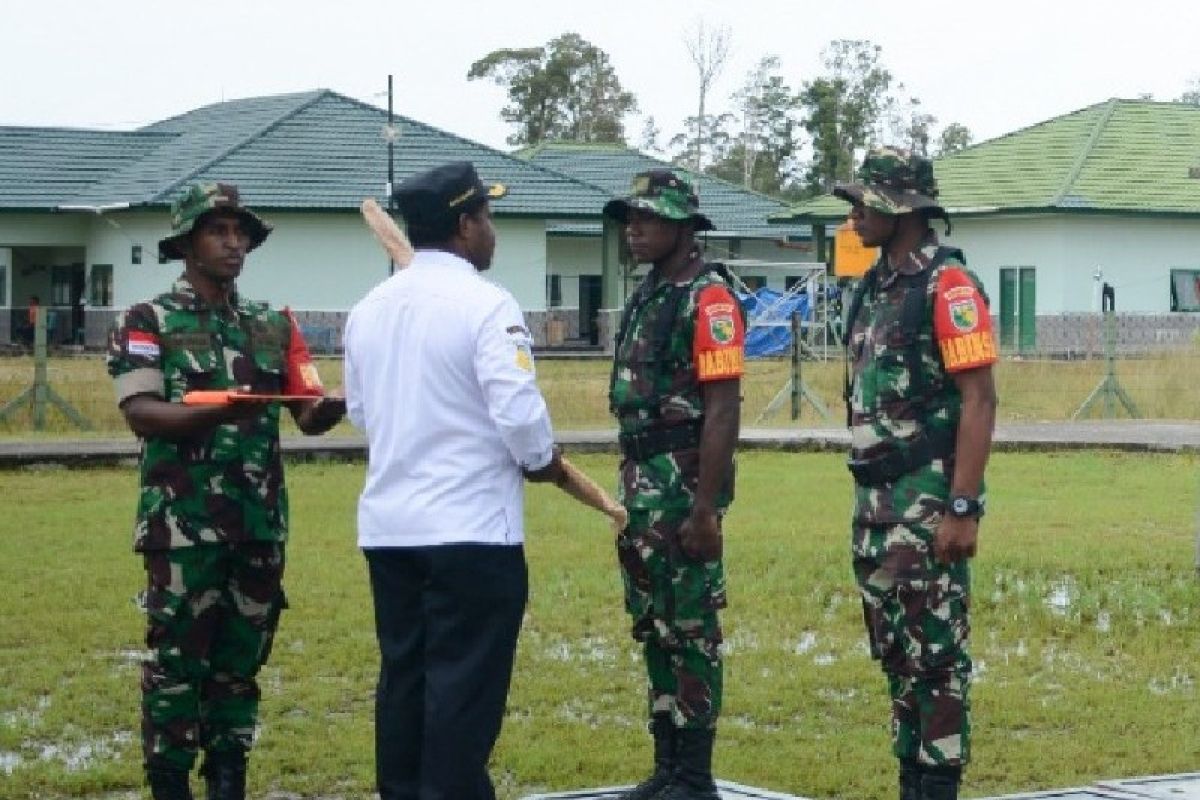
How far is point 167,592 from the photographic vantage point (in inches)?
257

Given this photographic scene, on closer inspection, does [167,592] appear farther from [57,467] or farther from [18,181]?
[18,181]

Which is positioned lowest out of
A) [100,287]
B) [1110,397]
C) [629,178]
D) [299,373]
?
[1110,397]

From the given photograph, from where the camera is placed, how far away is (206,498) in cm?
655

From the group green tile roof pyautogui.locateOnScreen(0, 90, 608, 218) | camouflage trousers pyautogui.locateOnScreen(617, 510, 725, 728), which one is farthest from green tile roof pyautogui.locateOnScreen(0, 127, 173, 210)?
camouflage trousers pyautogui.locateOnScreen(617, 510, 725, 728)

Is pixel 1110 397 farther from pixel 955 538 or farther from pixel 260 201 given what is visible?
pixel 260 201

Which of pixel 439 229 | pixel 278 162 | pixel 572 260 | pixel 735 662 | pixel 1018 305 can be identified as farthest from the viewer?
pixel 572 260

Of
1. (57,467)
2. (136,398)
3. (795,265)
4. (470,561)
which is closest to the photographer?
(470,561)

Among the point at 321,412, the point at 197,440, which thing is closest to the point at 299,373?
the point at 321,412

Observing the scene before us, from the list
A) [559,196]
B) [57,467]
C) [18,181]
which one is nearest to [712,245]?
[559,196]

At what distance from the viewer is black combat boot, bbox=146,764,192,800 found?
6.63 metres

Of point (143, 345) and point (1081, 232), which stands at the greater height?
point (1081, 232)

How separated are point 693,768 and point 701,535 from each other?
72 centimetres

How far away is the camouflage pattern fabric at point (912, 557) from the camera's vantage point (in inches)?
249

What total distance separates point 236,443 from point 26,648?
4.04 metres
